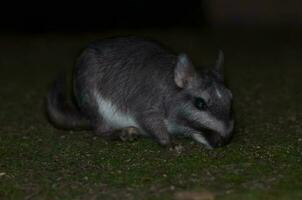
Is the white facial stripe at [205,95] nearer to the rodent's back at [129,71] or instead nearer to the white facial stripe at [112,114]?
the rodent's back at [129,71]

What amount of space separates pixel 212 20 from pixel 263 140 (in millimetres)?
9342

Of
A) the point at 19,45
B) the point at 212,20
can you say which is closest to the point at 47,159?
the point at 19,45

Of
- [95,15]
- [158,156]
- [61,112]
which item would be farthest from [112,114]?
[95,15]

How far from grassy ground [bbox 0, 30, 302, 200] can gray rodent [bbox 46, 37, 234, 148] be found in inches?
6.4

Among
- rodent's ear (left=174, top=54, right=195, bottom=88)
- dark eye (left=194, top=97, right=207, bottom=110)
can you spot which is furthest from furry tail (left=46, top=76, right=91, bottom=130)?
dark eye (left=194, top=97, right=207, bottom=110)

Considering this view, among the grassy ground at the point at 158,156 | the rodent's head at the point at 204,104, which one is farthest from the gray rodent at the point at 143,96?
the grassy ground at the point at 158,156

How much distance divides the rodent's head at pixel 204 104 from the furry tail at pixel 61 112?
4.21 feet

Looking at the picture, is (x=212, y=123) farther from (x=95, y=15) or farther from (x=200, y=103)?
(x=95, y=15)

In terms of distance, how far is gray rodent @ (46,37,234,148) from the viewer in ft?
20.4

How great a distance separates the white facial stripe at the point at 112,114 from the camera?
7.05 m

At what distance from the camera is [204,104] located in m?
6.18

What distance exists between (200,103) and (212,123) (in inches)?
8.9

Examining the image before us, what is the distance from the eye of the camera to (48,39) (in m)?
14.6

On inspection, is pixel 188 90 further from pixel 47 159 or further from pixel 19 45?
pixel 19 45
